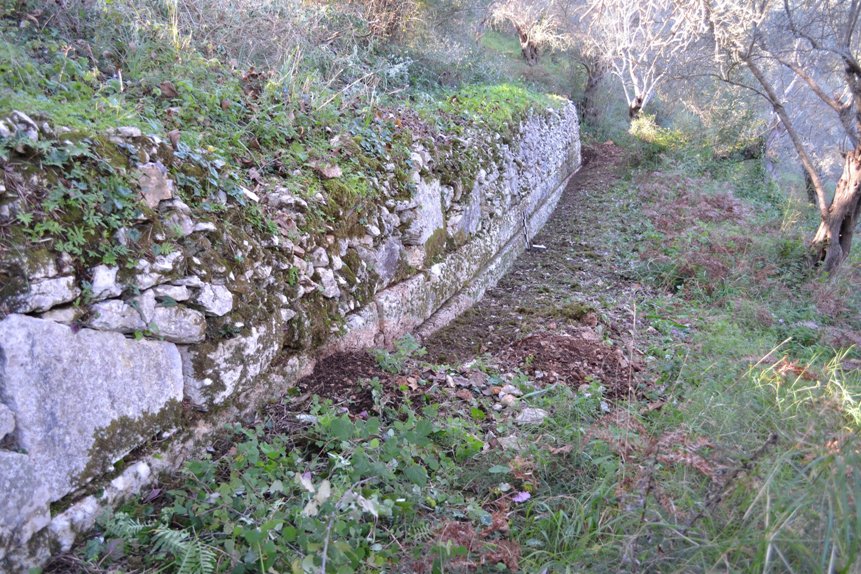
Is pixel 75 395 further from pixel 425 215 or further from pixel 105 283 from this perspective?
pixel 425 215

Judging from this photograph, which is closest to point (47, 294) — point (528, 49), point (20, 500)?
point (20, 500)

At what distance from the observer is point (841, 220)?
7855mm

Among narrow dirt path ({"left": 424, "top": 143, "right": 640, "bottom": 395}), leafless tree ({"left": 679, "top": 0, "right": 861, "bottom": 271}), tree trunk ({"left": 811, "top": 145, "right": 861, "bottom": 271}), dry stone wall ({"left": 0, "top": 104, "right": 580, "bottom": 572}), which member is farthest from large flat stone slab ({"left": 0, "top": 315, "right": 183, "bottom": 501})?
tree trunk ({"left": 811, "top": 145, "right": 861, "bottom": 271})

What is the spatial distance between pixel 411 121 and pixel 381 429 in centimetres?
398

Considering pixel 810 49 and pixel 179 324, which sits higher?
pixel 810 49

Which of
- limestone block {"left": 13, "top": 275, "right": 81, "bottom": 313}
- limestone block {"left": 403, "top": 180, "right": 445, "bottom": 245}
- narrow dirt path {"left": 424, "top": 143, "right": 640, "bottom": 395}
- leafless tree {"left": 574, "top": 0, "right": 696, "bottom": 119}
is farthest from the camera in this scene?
leafless tree {"left": 574, "top": 0, "right": 696, "bottom": 119}

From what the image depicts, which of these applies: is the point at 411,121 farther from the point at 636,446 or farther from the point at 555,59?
the point at 555,59

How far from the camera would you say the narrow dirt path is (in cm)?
430

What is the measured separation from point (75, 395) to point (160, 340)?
1.55 feet

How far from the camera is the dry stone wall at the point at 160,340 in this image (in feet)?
6.48

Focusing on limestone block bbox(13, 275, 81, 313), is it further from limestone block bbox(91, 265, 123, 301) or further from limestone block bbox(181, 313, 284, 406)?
limestone block bbox(181, 313, 284, 406)

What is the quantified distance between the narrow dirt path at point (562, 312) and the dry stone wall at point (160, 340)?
31.5 inches

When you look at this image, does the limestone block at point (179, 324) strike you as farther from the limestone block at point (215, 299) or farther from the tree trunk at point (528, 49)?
the tree trunk at point (528, 49)

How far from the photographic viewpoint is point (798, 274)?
7.75m
